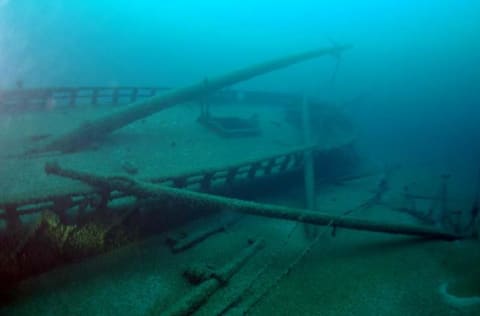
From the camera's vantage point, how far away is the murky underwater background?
478cm

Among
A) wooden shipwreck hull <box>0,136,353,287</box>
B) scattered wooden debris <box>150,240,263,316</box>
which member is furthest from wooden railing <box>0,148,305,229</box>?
scattered wooden debris <box>150,240,263,316</box>

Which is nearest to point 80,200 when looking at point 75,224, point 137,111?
point 75,224

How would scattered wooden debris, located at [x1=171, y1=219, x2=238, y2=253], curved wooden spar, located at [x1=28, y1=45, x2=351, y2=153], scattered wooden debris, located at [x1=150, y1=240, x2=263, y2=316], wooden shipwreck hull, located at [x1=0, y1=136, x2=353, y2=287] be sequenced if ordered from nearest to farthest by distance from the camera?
scattered wooden debris, located at [x1=150, y1=240, x2=263, y2=316], wooden shipwreck hull, located at [x1=0, y1=136, x2=353, y2=287], scattered wooden debris, located at [x1=171, y1=219, x2=238, y2=253], curved wooden spar, located at [x1=28, y1=45, x2=351, y2=153]

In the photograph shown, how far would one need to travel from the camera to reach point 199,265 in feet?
14.5

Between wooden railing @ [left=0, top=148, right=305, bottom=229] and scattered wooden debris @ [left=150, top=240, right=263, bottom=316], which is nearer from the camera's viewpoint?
scattered wooden debris @ [left=150, top=240, right=263, bottom=316]

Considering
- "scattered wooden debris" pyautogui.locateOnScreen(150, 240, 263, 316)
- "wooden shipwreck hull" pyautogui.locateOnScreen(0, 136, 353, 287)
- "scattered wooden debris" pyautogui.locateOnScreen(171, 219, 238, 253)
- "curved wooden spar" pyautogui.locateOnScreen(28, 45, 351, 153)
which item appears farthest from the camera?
"curved wooden spar" pyautogui.locateOnScreen(28, 45, 351, 153)

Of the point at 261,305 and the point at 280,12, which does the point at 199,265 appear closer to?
the point at 261,305

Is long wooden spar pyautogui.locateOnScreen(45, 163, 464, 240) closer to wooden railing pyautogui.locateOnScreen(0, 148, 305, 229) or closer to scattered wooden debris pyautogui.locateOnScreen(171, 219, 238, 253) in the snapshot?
wooden railing pyautogui.locateOnScreen(0, 148, 305, 229)

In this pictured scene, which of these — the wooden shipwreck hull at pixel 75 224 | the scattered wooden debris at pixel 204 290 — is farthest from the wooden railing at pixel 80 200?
the scattered wooden debris at pixel 204 290

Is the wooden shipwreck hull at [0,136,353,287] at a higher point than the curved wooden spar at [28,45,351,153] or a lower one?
lower

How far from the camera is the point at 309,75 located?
61656 mm

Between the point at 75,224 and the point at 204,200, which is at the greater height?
the point at 204,200

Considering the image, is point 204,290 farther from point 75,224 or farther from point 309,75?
point 309,75

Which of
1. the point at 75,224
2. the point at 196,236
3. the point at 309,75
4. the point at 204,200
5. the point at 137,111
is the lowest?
the point at 196,236
